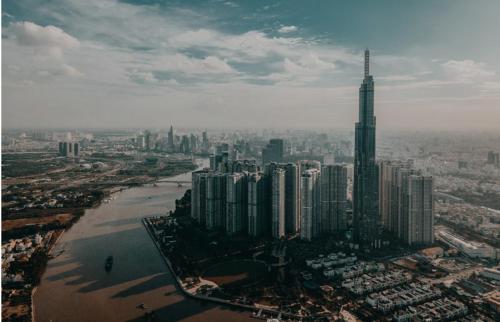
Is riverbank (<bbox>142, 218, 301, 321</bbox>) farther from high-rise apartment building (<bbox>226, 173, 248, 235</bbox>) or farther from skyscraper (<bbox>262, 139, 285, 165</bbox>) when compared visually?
skyscraper (<bbox>262, 139, 285, 165</bbox>)

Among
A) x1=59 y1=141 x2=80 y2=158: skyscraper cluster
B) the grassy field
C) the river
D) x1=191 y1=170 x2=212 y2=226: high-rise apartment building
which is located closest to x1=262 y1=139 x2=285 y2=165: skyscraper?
x1=191 y1=170 x2=212 y2=226: high-rise apartment building

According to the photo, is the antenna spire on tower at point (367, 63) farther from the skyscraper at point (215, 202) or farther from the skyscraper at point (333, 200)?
the skyscraper at point (215, 202)

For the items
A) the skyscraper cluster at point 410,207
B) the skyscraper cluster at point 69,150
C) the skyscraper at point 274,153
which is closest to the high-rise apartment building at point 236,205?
the skyscraper cluster at point 410,207

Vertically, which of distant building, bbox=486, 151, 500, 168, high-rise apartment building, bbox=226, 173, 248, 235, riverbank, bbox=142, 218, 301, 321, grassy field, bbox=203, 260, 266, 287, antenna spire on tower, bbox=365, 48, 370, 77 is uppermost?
antenna spire on tower, bbox=365, 48, 370, 77

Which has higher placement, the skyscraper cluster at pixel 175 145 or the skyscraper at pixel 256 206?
the skyscraper cluster at pixel 175 145

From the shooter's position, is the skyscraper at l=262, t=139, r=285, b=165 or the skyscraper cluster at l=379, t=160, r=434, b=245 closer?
the skyscraper cluster at l=379, t=160, r=434, b=245

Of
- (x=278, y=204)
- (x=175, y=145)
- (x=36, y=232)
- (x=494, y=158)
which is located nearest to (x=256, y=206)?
(x=278, y=204)

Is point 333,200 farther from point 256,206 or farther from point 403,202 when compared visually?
point 256,206
